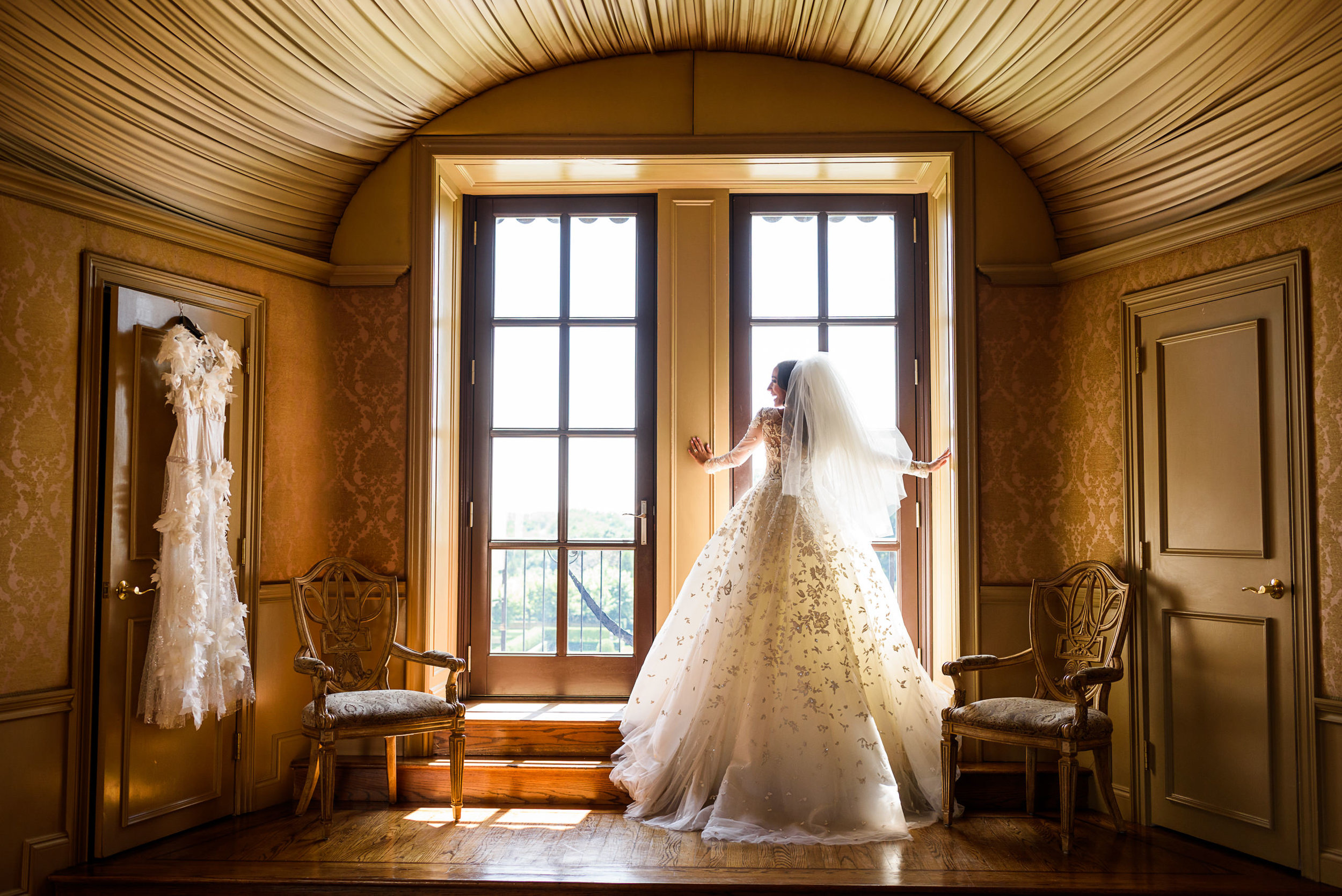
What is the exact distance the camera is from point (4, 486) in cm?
311

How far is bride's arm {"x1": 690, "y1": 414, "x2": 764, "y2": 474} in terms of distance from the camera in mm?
4113

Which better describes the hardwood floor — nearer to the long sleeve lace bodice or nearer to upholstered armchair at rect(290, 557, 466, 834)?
upholstered armchair at rect(290, 557, 466, 834)

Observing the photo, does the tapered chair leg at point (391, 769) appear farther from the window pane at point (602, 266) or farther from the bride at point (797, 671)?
the window pane at point (602, 266)

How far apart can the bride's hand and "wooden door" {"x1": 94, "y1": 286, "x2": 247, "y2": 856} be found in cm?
243

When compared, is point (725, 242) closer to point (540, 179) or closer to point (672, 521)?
point (540, 179)

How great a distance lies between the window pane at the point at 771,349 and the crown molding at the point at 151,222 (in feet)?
7.50

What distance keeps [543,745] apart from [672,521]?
1304 mm

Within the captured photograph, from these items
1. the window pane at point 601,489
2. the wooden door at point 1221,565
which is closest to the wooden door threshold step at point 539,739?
the window pane at point 601,489

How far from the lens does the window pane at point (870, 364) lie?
181 inches

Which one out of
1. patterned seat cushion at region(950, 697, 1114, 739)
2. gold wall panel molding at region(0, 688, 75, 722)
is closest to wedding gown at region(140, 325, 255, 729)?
gold wall panel molding at region(0, 688, 75, 722)

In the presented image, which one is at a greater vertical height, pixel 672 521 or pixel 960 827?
pixel 672 521

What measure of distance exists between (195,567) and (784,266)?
326 cm

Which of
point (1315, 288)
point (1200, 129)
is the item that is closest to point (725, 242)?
point (1200, 129)

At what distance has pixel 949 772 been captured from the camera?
358 centimetres
